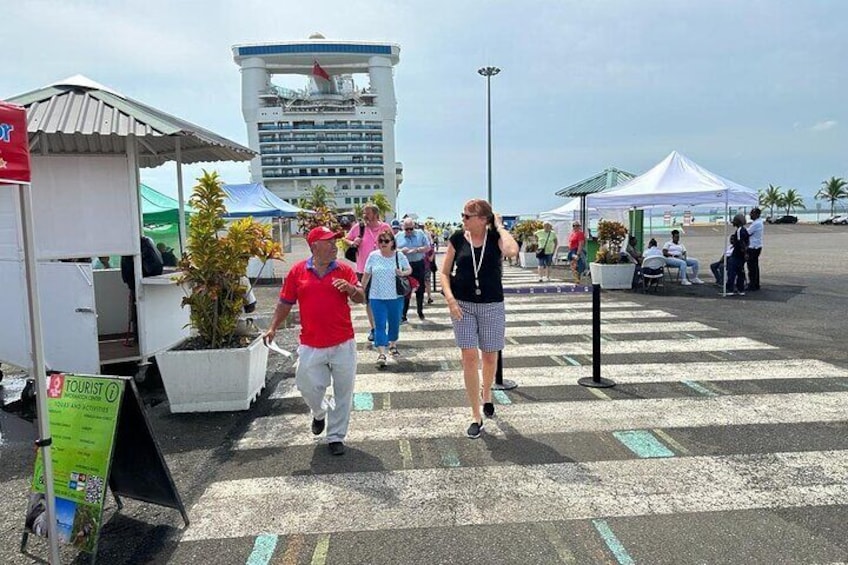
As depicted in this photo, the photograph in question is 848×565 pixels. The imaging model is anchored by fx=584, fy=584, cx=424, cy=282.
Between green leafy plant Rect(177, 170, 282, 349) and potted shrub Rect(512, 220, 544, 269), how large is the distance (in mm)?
17339

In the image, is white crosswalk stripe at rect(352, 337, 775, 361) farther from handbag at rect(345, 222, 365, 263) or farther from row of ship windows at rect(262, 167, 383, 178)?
row of ship windows at rect(262, 167, 383, 178)

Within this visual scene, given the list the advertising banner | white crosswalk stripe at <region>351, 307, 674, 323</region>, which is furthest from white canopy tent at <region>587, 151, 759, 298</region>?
the advertising banner

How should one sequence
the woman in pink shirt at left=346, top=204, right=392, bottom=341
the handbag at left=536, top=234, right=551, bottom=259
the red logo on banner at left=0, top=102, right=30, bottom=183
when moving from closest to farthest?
the red logo on banner at left=0, top=102, right=30, bottom=183 < the woman in pink shirt at left=346, top=204, right=392, bottom=341 < the handbag at left=536, top=234, right=551, bottom=259

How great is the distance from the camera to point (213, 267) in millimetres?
5621

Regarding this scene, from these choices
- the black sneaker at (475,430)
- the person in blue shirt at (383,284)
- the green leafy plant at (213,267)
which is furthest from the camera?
the person in blue shirt at (383,284)

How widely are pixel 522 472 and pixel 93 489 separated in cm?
262

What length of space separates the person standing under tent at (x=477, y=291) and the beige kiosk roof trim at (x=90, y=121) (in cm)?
340

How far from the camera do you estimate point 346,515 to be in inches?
138

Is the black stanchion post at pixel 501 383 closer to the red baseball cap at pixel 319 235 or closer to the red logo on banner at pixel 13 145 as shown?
the red baseball cap at pixel 319 235

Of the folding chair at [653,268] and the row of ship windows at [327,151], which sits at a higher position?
the row of ship windows at [327,151]

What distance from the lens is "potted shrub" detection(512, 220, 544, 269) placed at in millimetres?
23984

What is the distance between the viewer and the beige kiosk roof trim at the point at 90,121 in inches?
230

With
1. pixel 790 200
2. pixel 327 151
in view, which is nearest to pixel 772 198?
pixel 790 200

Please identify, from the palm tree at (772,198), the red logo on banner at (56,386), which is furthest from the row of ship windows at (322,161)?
the red logo on banner at (56,386)
